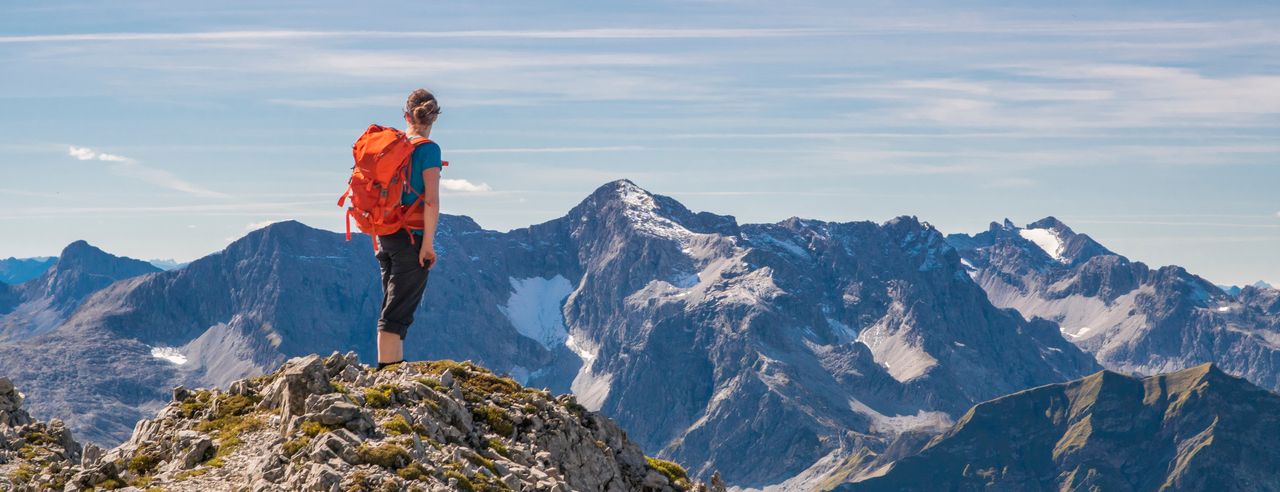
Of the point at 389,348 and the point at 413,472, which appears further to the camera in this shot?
the point at 389,348

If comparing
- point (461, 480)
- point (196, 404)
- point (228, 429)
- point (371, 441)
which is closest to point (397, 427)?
point (371, 441)

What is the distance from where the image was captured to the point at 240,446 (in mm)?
39906

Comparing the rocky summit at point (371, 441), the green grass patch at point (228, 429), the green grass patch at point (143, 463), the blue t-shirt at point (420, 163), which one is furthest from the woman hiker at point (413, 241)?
the green grass patch at point (143, 463)

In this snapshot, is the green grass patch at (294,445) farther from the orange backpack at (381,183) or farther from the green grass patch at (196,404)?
the green grass patch at (196,404)

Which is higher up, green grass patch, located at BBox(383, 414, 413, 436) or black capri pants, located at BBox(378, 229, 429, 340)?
black capri pants, located at BBox(378, 229, 429, 340)

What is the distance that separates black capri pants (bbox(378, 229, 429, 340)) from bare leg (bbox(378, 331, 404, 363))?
0.20 metres

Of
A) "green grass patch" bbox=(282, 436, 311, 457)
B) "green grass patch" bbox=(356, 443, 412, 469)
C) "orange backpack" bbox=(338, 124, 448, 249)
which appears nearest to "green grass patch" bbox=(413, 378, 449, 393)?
"orange backpack" bbox=(338, 124, 448, 249)

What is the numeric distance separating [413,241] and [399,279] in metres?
1.52

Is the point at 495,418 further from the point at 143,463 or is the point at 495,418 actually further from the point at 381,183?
the point at 143,463

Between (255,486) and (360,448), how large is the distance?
99.9 inches

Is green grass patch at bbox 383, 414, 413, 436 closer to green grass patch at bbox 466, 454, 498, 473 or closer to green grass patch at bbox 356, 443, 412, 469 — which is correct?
green grass patch at bbox 466, 454, 498, 473

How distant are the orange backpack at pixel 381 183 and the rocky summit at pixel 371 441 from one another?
170 inches

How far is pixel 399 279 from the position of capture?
145ft

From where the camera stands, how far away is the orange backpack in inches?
1644
